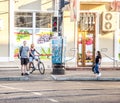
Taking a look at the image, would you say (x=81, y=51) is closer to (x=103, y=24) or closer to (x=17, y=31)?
(x=103, y=24)

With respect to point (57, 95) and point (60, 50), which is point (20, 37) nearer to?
point (60, 50)

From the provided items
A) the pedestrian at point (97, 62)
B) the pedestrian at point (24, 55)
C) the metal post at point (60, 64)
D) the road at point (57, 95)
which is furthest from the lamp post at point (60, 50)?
the road at point (57, 95)

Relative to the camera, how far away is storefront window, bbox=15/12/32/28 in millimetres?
30203

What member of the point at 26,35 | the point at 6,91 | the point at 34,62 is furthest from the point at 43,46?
the point at 6,91

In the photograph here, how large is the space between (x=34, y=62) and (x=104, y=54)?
5973 millimetres

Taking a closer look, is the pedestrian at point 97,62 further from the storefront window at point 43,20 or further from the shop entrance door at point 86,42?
the storefront window at point 43,20

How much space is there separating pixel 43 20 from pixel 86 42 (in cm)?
316

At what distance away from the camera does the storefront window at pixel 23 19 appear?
99.1ft

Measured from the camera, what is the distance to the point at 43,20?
100 feet

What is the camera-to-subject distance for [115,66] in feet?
101

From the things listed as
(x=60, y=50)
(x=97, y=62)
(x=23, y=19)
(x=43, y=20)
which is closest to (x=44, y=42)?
(x=43, y=20)

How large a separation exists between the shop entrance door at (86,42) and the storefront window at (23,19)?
10.8 ft

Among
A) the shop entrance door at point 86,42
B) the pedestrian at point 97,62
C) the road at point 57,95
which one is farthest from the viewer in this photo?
the shop entrance door at point 86,42

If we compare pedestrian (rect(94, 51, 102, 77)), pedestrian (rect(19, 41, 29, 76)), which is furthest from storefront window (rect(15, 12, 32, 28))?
pedestrian (rect(94, 51, 102, 77))
